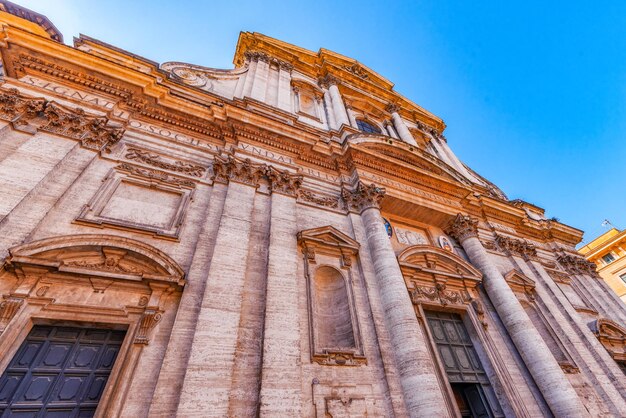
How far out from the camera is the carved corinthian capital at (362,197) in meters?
8.97

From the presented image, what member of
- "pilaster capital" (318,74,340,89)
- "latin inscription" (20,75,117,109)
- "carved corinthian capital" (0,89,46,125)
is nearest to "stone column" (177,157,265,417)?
"latin inscription" (20,75,117,109)

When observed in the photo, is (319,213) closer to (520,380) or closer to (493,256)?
(520,380)

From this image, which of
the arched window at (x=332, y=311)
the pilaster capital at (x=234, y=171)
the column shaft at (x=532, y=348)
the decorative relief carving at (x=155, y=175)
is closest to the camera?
the arched window at (x=332, y=311)

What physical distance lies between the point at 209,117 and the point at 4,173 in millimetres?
4719

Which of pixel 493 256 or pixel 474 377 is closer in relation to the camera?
pixel 474 377

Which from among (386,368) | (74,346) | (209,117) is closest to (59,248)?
(74,346)

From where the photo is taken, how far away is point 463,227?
1083cm

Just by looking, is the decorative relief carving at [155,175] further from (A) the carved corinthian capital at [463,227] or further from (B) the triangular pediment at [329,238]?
(A) the carved corinthian capital at [463,227]

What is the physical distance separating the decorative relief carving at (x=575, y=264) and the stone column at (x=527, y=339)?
259 inches

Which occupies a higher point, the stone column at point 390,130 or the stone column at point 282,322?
the stone column at point 390,130

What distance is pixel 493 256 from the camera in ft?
37.3

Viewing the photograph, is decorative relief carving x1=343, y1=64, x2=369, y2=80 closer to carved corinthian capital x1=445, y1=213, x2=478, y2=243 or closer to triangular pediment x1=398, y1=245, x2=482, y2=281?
carved corinthian capital x1=445, y1=213, x2=478, y2=243

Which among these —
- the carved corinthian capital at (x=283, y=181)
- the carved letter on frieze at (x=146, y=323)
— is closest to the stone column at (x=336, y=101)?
the carved corinthian capital at (x=283, y=181)

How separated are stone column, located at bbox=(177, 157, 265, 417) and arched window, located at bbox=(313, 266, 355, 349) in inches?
73.8
